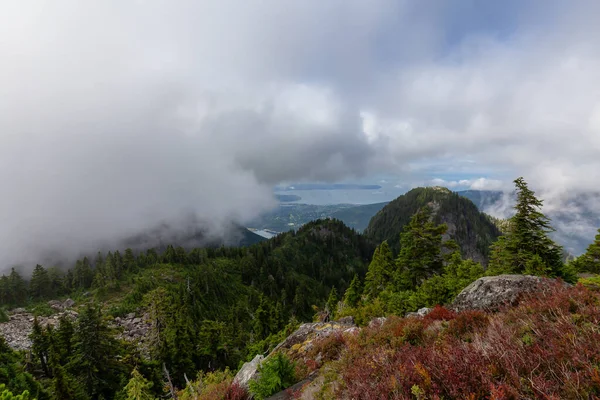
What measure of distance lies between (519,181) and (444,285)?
12.9 m

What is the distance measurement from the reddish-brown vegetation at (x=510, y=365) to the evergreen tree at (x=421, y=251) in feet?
66.2

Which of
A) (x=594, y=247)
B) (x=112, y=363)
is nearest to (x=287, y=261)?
(x=112, y=363)

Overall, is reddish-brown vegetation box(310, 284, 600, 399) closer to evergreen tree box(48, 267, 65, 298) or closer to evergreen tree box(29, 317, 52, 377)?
evergreen tree box(29, 317, 52, 377)

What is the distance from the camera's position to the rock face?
11.1 meters

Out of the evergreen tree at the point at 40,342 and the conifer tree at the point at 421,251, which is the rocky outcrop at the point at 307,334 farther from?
the evergreen tree at the point at 40,342

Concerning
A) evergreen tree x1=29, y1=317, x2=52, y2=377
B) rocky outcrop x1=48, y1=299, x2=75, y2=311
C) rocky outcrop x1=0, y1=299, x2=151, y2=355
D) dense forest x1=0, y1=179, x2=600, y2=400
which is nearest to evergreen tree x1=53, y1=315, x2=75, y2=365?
dense forest x1=0, y1=179, x2=600, y2=400

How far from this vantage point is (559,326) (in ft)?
20.1

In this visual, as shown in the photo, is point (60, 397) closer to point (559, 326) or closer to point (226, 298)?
point (559, 326)

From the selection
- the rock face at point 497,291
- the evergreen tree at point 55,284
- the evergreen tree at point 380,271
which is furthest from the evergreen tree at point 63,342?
the evergreen tree at point 55,284

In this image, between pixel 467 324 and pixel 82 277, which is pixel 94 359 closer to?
Result: pixel 467 324

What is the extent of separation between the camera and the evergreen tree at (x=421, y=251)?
2763 centimetres

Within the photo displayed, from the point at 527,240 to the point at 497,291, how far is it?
1509cm

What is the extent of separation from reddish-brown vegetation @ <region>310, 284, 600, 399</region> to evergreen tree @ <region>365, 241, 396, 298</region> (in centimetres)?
3369

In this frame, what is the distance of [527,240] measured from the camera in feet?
72.3
